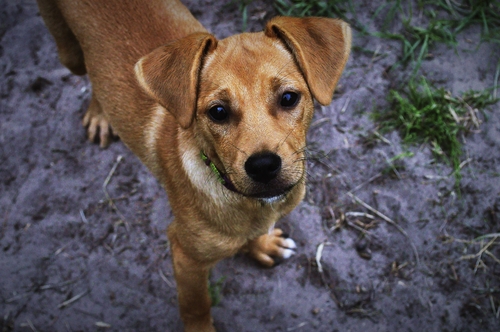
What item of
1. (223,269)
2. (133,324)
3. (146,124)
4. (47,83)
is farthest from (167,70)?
(47,83)

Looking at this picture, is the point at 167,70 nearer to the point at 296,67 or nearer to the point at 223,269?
the point at 296,67

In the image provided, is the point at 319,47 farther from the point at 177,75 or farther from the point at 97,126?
the point at 97,126

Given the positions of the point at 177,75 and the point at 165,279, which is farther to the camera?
the point at 165,279

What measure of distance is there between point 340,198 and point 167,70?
2.07 m

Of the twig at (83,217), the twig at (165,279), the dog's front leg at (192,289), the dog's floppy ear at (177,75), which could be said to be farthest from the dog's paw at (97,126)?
the dog's floppy ear at (177,75)

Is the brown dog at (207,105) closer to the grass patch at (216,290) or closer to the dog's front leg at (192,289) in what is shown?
the dog's front leg at (192,289)

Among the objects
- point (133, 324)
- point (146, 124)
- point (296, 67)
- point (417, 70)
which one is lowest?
point (133, 324)

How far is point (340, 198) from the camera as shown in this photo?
378cm

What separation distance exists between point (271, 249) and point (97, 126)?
200 cm

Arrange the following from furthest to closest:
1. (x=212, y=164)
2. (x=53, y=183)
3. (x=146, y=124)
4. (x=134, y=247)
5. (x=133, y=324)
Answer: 1. (x=53, y=183)
2. (x=134, y=247)
3. (x=133, y=324)
4. (x=146, y=124)
5. (x=212, y=164)

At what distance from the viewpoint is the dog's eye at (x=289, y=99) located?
2.25 metres

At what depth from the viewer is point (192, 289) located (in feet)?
9.84

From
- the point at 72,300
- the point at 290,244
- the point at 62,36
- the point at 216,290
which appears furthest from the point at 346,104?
the point at 72,300

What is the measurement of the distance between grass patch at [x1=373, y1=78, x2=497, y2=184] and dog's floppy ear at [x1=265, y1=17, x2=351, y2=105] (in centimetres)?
177
